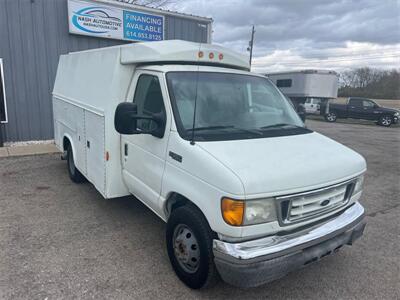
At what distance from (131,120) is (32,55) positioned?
7.82m

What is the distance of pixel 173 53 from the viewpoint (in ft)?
12.1

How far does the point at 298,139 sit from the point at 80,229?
305 centimetres

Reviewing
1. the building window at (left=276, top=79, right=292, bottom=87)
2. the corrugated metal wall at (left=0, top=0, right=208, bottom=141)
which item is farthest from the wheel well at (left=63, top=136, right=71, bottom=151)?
the building window at (left=276, top=79, right=292, bottom=87)

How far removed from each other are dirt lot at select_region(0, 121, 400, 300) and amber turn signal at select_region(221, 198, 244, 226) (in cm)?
97

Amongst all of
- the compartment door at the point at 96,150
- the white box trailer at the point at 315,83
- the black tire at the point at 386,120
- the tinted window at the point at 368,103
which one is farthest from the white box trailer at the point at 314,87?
the compartment door at the point at 96,150

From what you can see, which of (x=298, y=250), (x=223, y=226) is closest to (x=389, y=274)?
(x=298, y=250)

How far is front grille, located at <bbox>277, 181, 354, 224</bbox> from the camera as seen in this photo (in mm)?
2672

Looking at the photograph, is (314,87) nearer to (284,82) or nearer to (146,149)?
(284,82)

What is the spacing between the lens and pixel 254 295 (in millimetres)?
3102

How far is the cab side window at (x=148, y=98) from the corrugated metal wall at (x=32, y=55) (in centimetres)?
700

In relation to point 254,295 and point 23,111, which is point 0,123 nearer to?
point 23,111

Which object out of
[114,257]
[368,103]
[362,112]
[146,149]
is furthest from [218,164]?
[368,103]

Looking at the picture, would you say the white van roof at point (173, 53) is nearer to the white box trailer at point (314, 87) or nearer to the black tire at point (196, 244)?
the black tire at point (196, 244)

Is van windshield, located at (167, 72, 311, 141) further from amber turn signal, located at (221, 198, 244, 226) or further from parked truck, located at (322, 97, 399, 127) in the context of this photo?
parked truck, located at (322, 97, 399, 127)
